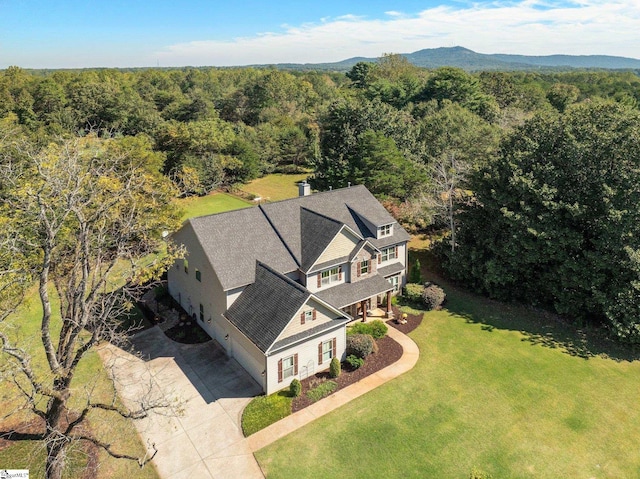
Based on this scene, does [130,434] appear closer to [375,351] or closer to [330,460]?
[330,460]

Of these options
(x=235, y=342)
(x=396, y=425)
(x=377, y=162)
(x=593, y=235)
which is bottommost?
(x=396, y=425)

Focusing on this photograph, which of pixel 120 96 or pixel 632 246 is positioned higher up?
pixel 120 96

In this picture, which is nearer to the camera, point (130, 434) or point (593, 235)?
point (130, 434)

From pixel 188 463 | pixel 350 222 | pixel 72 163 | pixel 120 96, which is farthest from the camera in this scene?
pixel 120 96

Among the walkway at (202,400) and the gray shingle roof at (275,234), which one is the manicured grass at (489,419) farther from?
the gray shingle roof at (275,234)

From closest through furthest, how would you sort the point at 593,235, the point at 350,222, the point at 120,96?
the point at 593,235
the point at 350,222
the point at 120,96

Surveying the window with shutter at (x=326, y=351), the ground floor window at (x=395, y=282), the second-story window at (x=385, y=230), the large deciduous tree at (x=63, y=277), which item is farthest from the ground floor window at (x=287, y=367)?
the second-story window at (x=385, y=230)

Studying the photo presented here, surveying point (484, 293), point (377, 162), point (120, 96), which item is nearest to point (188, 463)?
point (484, 293)

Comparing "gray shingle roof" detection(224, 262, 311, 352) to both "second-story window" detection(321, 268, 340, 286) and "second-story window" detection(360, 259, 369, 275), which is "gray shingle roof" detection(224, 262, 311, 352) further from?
"second-story window" detection(360, 259, 369, 275)
